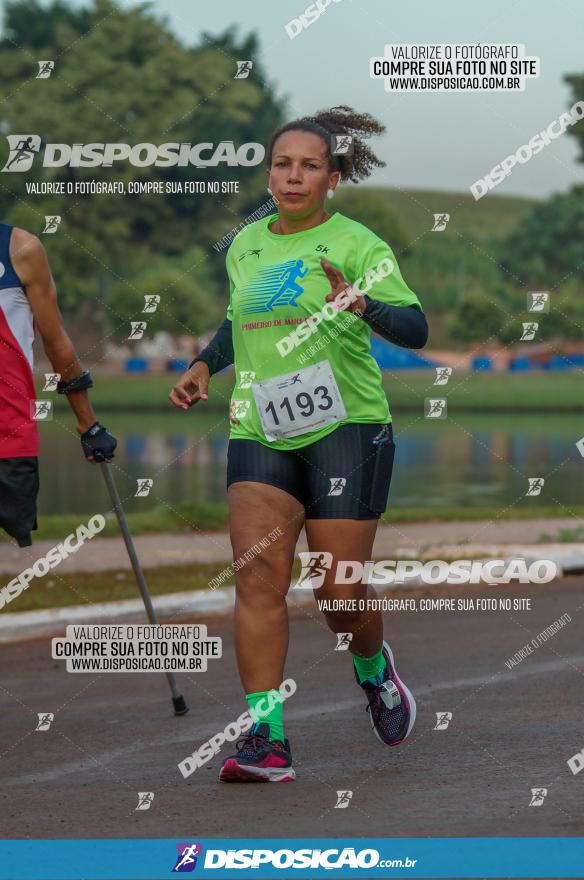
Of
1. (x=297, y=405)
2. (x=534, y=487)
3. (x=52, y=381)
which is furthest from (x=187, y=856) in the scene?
(x=534, y=487)

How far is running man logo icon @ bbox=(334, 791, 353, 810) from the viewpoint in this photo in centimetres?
541

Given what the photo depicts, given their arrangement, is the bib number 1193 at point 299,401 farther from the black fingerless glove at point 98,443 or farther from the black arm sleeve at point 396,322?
the black fingerless glove at point 98,443

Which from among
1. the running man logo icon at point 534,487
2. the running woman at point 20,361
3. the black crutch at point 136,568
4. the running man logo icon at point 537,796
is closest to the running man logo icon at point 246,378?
the running woman at point 20,361

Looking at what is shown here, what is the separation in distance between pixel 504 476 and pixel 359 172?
19.7m

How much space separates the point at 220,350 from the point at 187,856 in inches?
90.9

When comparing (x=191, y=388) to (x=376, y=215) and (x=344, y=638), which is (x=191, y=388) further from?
(x=376, y=215)

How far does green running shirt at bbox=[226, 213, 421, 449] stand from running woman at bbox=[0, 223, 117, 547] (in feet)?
2.47

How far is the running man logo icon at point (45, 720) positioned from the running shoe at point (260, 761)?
147 cm

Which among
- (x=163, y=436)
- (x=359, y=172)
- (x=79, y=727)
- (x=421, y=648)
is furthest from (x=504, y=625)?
(x=163, y=436)

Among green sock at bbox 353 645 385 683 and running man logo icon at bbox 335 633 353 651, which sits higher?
running man logo icon at bbox 335 633 353 651

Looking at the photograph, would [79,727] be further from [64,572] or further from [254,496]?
[64,572]

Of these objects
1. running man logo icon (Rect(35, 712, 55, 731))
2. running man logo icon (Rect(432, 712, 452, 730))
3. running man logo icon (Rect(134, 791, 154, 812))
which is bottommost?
running man logo icon (Rect(35, 712, 55, 731))

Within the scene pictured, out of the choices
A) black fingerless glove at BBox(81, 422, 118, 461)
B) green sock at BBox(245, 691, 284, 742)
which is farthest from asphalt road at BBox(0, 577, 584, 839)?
black fingerless glove at BBox(81, 422, 118, 461)

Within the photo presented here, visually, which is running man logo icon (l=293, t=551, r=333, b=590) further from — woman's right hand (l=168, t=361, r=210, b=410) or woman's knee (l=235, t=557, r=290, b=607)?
woman's right hand (l=168, t=361, r=210, b=410)
